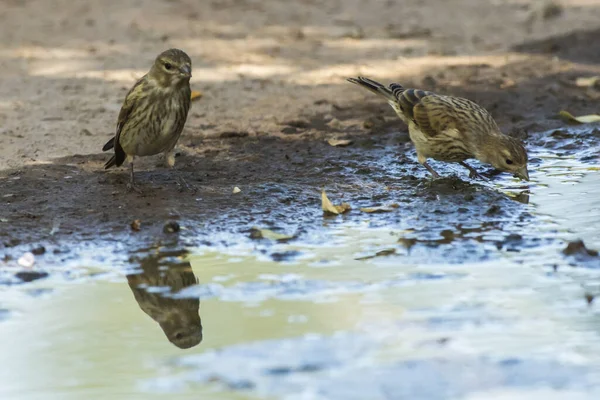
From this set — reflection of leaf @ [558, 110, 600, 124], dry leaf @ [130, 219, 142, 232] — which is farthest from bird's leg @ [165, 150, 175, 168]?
reflection of leaf @ [558, 110, 600, 124]

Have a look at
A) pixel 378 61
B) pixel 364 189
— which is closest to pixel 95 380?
pixel 364 189

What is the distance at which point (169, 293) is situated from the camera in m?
5.97

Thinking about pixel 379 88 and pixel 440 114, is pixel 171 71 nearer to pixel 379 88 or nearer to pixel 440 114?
pixel 379 88

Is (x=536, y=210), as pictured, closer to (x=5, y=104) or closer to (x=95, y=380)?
(x=95, y=380)

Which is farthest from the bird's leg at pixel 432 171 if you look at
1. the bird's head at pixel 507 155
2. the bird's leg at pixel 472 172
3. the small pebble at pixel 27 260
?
the small pebble at pixel 27 260

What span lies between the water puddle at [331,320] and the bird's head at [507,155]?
2.26 feet

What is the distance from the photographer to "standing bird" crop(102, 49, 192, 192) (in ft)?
24.8

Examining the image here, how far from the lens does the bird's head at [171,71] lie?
7543 mm

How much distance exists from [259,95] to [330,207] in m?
3.58

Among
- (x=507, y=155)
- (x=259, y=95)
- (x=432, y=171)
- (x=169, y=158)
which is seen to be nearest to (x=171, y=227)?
(x=169, y=158)

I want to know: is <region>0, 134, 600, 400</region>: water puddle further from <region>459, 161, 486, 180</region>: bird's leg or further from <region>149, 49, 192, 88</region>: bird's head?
<region>149, 49, 192, 88</region>: bird's head

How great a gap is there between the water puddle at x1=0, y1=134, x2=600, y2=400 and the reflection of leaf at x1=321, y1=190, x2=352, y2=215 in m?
0.23

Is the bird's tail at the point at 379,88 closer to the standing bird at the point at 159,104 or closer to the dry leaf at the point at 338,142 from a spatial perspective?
the dry leaf at the point at 338,142

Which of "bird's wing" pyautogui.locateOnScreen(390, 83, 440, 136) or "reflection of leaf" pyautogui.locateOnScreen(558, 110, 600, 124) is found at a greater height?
"bird's wing" pyautogui.locateOnScreen(390, 83, 440, 136)
